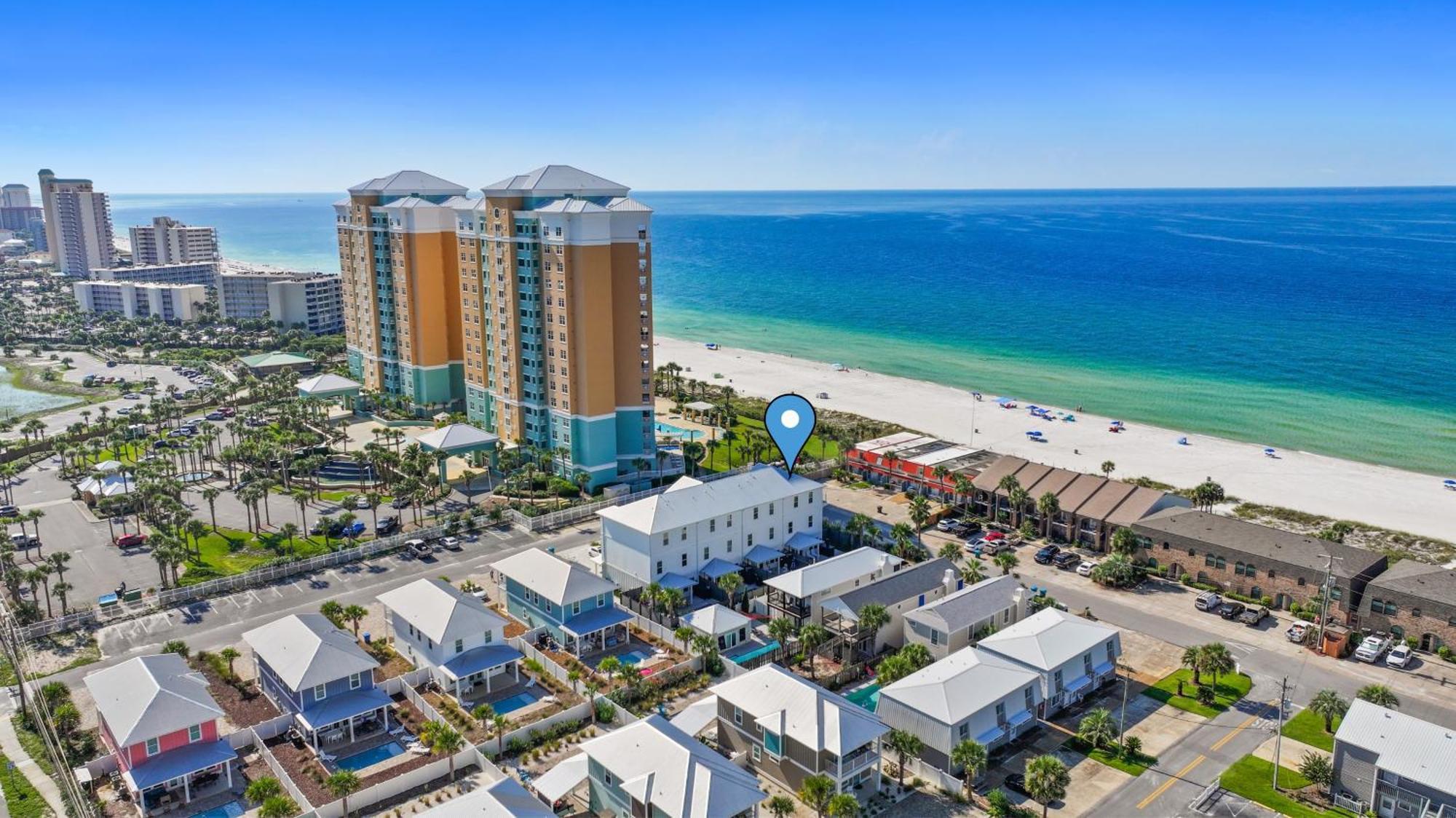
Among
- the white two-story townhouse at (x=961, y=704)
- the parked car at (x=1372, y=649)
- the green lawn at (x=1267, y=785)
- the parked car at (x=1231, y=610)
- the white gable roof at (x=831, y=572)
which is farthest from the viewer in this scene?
the parked car at (x=1231, y=610)

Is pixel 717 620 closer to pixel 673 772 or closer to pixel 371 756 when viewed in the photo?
pixel 673 772

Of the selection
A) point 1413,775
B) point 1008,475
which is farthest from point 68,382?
point 1413,775

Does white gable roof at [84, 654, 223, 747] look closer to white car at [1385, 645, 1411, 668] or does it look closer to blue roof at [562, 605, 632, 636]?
blue roof at [562, 605, 632, 636]

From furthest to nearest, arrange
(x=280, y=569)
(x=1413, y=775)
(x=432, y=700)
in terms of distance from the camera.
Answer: (x=280, y=569), (x=432, y=700), (x=1413, y=775)

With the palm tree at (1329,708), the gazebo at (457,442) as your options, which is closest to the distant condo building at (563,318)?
the gazebo at (457,442)

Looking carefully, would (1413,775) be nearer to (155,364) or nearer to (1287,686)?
(1287,686)

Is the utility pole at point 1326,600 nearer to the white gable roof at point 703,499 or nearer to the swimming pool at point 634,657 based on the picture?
the white gable roof at point 703,499

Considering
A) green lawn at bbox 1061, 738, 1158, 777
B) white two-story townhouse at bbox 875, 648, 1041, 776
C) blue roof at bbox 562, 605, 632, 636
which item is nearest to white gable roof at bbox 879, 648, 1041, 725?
white two-story townhouse at bbox 875, 648, 1041, 776
